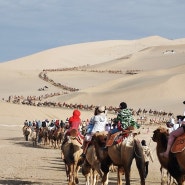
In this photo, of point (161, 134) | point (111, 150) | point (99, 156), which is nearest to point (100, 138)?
point (99, 156)

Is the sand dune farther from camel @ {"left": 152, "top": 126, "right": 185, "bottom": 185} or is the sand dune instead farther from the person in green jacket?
camel @ {"left": 152, "top": 126, "right": 185, "bottom": 185}

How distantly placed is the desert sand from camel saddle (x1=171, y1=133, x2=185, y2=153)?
16.9ft

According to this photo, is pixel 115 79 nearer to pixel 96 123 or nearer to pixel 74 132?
pixel 74 132

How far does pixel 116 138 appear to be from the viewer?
13.4m

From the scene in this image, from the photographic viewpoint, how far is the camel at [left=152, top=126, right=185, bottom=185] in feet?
39.4

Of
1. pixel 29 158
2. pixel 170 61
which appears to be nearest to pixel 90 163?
pixel 29 158

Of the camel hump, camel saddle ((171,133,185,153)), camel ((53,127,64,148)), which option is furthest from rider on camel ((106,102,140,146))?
camel ((53,127,64,148))

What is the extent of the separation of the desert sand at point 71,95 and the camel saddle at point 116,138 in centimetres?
360

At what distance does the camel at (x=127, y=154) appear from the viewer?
41.9ft

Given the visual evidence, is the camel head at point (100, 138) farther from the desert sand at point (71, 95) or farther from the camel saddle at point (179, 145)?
the desert sand at point (71, 95)

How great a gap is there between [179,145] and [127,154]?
154 cm

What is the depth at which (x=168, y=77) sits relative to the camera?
86.8 m

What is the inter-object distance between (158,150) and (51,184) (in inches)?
178

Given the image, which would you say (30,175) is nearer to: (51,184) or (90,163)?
(51,184)
